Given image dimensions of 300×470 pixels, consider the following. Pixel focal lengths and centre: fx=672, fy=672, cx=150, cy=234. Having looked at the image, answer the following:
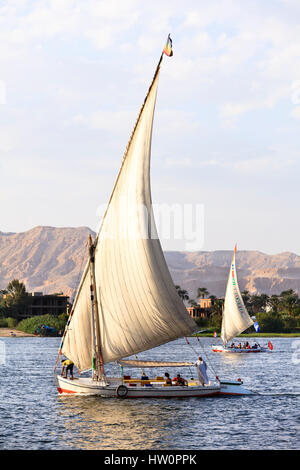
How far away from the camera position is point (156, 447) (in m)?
31.5

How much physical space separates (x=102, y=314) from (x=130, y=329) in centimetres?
238

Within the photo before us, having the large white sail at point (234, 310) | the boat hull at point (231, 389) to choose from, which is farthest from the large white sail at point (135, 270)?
the large white sail at point (234, 310)

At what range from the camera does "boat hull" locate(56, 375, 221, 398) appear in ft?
147

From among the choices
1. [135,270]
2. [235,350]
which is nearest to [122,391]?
[135,270]

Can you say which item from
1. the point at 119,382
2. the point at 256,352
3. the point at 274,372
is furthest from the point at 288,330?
the point at 119,382

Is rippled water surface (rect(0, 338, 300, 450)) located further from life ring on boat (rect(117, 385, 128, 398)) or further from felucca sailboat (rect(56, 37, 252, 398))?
felucca sailboat (rect(56, 37, 252, 398))

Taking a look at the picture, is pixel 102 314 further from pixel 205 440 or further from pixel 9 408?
pixel 205 440

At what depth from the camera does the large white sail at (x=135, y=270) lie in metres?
42.9

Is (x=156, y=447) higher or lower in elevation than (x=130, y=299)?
lower

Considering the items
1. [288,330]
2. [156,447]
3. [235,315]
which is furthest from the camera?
[288,330]

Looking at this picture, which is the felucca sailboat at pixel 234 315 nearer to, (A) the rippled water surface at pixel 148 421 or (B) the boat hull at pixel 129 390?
(A) the rippled water surface at pixel 148 421

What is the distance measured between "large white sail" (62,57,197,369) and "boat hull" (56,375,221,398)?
2107mm

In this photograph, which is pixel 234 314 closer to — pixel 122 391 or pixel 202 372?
pixel 202 372

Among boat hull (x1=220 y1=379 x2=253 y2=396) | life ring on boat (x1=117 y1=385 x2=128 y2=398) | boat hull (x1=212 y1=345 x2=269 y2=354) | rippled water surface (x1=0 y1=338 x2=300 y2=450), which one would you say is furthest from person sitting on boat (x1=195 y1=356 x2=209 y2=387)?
boat hull (x1=212 y1=345 x2=269 y2=354)
